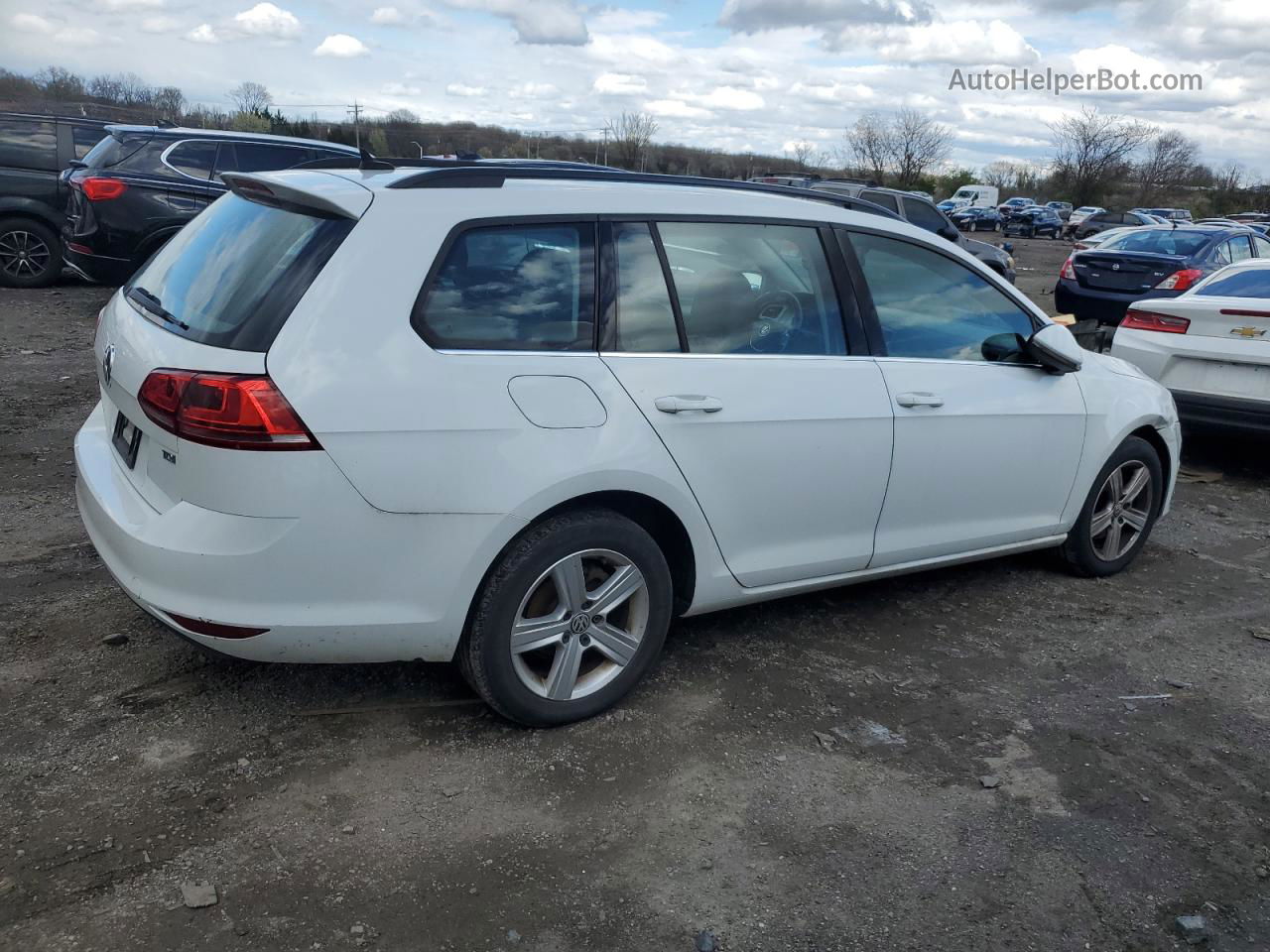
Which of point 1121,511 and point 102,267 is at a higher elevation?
point 102,267

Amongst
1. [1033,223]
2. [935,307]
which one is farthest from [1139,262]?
[1033,223]

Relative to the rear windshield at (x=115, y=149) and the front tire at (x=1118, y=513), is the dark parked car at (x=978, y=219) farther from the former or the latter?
the front tire at (x=1118, y=513)

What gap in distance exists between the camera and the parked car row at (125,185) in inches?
405

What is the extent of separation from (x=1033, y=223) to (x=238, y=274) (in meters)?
52.6

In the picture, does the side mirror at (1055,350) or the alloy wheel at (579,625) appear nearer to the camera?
the alloy wheel at (579,625)

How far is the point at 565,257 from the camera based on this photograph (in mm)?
3443

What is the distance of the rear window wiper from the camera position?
326cm

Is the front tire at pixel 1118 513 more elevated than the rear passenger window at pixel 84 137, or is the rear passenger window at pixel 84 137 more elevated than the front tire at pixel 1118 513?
the rear passenger window at pixel 84 137

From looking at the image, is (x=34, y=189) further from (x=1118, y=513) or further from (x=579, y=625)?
(x=1118, y=513)

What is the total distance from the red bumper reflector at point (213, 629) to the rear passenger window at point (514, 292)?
958mm

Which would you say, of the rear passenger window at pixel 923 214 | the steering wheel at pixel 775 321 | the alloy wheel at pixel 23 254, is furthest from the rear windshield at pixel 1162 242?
the alloy wheel at pixel 23 254

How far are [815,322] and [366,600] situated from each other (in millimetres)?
1947

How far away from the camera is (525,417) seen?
317 centimetres

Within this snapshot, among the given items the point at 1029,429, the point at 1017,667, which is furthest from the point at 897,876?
the point at 1029,429
